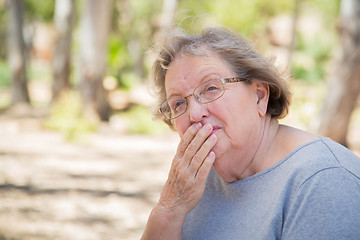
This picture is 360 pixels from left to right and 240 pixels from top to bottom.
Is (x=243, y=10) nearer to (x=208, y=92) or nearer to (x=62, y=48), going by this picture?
(x=62, y=48)

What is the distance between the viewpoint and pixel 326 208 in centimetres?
131

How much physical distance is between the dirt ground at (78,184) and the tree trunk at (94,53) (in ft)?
5.92

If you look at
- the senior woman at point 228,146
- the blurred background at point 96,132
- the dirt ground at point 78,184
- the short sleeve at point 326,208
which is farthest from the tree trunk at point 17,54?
the short sleeve at point 326,208

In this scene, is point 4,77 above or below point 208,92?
above

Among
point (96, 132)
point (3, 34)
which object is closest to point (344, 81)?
point (96, 132)

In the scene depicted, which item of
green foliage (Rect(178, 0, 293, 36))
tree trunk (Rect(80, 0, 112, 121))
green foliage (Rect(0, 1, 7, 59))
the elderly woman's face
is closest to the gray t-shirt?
the elderly woman's face

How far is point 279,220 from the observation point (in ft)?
4.88

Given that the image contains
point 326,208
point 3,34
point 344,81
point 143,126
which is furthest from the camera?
point 3,34

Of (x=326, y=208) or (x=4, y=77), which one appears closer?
(x=326, y=208)

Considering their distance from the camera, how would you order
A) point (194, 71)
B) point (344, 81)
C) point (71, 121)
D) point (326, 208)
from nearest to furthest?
point (326, 208) < point (194, 71) < point (344, 81) < point (71, 121)

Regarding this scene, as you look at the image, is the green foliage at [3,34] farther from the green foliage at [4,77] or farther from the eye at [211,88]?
the eye at [211,88]

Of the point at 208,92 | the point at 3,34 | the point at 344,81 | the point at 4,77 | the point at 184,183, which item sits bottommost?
the point at 184,183

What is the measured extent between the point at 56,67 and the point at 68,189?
8.69m

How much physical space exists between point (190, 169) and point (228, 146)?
0.20 m
